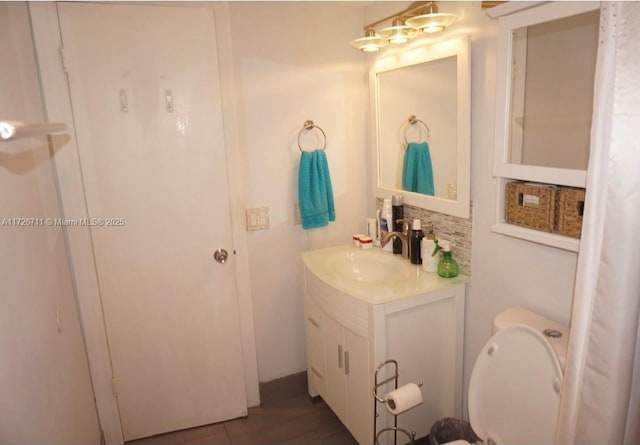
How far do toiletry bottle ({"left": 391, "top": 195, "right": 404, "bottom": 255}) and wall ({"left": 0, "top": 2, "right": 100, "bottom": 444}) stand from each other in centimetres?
150

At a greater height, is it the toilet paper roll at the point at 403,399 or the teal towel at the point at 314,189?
the teal towel at the point at 314,189

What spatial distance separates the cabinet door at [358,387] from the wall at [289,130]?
614 mm

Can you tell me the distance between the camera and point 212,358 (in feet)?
7.39

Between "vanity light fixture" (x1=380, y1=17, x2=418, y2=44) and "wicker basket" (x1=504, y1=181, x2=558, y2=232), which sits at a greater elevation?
"vanity light fixture" (x1=380, y1=17, x2=418, y2=44)

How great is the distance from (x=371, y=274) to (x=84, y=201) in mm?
1402

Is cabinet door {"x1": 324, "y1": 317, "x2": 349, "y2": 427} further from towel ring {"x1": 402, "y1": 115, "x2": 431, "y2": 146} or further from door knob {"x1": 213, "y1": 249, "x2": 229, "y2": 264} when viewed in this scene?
towel ring {"x1": 402, "y1": 115, "x2": 431, "y2": 146}

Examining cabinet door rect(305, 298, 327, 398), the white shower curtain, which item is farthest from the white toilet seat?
cabinet door rect(305, 298, 327, 398)

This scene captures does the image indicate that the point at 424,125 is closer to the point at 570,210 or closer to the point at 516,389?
the point at 570,210

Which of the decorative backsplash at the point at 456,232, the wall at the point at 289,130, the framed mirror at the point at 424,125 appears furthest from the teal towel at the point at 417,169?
the wall at the point at 289,130

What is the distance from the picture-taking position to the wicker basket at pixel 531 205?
1.38m

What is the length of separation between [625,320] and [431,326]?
1037 mm

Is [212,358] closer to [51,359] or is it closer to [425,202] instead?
[51,359]

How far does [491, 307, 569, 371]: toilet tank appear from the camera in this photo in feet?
4.25

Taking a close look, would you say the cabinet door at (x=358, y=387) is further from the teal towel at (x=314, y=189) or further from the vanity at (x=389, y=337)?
the teal towel at (x=314, y=189)
